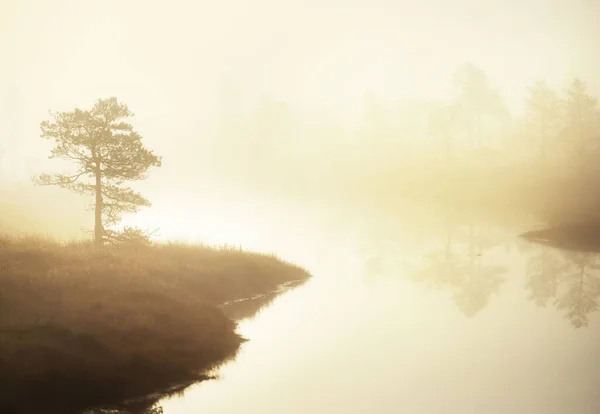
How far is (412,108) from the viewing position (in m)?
119

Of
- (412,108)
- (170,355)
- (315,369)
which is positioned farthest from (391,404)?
(412,108)

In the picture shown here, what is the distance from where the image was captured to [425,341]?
23.3 meters

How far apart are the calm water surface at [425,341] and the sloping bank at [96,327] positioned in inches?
56.7

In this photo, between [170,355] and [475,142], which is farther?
[475,142]

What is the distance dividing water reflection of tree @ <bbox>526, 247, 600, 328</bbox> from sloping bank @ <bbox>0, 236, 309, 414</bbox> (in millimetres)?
18511

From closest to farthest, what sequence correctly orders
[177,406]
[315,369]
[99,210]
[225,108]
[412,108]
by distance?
1. [177,406]
2. [315,369]
3. [99,210]
4. [412,108]
5. [225,108]

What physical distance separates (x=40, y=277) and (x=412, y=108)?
352ft

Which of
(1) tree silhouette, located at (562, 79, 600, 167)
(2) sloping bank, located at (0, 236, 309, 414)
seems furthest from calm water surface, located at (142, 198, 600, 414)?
(1) tree silhouette, located at (562, 79, 600, 167)

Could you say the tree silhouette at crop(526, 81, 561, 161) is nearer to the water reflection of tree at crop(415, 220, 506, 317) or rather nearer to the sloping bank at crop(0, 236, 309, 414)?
the water reflection of tree at crop(415, 220, 506, 317)

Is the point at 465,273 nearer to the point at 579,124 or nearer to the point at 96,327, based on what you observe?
the point at 96,327

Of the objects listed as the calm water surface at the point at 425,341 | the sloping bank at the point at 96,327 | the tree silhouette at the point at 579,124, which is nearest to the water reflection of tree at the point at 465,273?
the calm water surface at the point at 425,341

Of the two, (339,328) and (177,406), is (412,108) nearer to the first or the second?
A: (339,328)

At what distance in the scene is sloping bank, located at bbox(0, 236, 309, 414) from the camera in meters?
14.9

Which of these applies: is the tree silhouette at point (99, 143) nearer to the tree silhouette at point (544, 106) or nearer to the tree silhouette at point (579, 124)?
the tree silhouette at point (579, 124)
